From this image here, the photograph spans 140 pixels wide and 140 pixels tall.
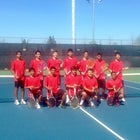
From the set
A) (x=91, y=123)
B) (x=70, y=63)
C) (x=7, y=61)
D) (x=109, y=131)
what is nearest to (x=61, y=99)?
(x=70, y=63)

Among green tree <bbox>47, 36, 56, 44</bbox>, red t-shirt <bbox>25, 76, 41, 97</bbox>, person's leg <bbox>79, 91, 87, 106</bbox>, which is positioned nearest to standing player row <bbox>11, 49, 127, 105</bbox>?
red t-shirt <bbox>25, 76, 41, 97</bbox>

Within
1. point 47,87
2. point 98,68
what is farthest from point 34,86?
point 98,68

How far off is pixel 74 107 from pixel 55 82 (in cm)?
92

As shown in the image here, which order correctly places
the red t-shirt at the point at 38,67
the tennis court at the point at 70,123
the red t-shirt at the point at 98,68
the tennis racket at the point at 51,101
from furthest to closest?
the red t-shirt at the point at 98,68 → the red t-shirt at the point at 38,67 → the tennis racket at the point at 51,101 → the tennis court at the point at 70,123

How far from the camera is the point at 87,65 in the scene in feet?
35.9

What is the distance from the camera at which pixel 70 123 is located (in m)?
7.78

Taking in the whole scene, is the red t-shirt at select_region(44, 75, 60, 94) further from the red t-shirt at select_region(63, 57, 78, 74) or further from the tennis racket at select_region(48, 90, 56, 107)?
the red t-shirt at select_region(63, 57, 78, 74)

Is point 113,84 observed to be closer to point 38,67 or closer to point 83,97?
point 83,97

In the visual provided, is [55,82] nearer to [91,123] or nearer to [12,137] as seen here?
[91,123]

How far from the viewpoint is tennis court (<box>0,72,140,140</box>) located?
6703 mm

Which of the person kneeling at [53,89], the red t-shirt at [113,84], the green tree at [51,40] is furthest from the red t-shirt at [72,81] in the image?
the green tree at [51,40]

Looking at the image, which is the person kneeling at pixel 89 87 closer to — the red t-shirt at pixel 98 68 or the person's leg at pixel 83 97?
the person's leg at pixel 83 97

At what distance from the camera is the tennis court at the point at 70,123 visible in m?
6.70

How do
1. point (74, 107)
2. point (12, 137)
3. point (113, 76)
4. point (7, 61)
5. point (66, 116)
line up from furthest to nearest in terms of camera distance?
1. point (7, 61)
2. point (113, 76)
3. point (74, 107)
4. point (66, 116)
5. point (12, 137)
